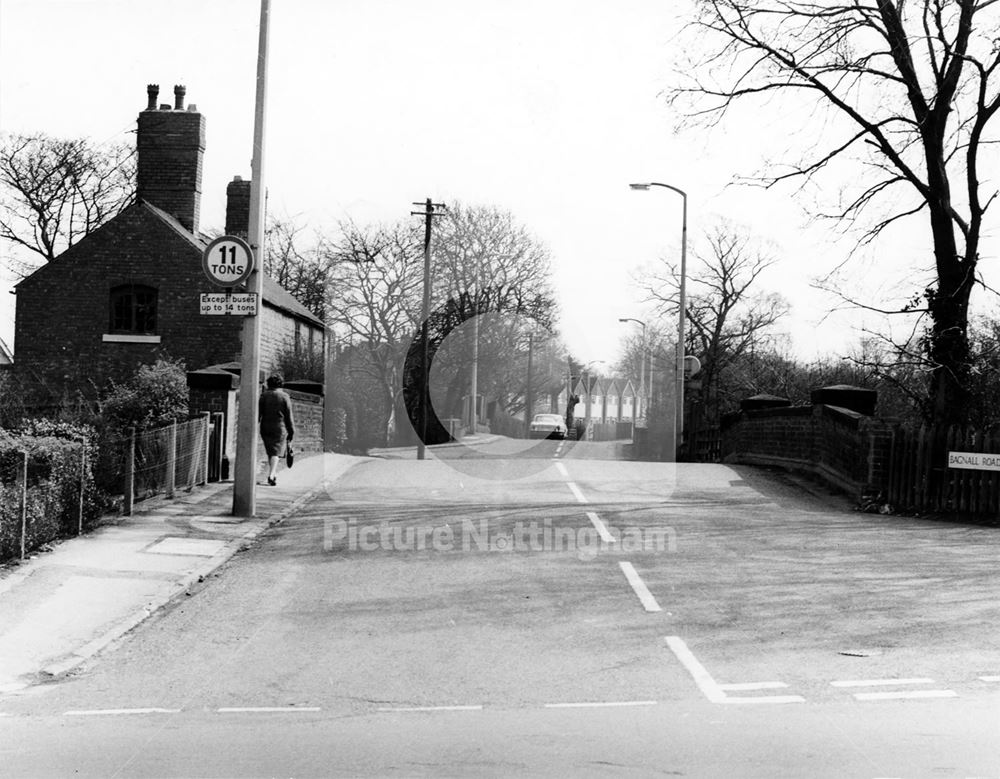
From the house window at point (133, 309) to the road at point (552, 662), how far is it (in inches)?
751

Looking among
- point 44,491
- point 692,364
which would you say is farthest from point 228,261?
point 692,364

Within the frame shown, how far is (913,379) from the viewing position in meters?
27.3

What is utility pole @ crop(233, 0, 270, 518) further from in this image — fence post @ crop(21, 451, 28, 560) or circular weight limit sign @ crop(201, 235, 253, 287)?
fence post @ crop(21, 451, 28, 560)

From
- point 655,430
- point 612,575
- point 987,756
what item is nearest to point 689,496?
point 612,575

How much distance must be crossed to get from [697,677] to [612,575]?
3.64 meters

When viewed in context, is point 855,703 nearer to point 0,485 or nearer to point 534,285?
point 0,485

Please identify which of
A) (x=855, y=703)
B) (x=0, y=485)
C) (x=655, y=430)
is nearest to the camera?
(x=855, y=703)

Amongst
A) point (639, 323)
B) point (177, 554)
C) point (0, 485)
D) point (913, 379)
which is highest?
point (639, 323)

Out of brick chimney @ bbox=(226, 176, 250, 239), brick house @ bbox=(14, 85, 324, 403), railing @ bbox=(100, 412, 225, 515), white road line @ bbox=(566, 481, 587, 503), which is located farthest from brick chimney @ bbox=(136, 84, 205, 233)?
white road line @ bbox=(566, 481, 587, 503)

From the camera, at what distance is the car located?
2467 inches

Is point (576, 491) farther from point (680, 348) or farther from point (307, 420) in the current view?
point (680, 348)

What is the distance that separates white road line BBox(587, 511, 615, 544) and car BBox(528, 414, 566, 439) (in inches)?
1878

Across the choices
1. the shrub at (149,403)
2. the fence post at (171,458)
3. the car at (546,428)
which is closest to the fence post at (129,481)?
the fence post at (171,458)

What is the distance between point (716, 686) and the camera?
658cm
